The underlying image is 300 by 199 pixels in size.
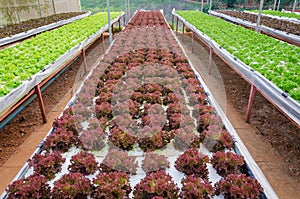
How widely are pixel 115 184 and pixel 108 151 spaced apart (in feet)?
2.92

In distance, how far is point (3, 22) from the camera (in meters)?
12.3

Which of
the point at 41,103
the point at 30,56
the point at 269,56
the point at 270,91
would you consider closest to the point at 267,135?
the point at 270,91

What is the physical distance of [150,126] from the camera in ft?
13.5

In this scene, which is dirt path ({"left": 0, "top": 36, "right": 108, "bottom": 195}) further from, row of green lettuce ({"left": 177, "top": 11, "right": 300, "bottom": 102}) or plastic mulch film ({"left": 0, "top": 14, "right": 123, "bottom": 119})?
row of green lettuce ({"left": 177, "top": 11, "right": 300, "bottom": 102})

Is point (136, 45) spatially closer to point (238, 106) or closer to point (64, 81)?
point (64, 81)

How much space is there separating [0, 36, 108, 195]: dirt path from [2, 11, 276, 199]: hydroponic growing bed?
1389 mm

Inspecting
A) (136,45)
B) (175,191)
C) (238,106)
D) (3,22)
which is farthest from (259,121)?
(3,22)

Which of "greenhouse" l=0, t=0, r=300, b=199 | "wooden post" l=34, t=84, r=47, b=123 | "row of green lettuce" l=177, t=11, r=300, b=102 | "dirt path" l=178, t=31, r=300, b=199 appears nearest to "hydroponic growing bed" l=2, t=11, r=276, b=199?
"greenhouse" l=0, t=0, r=300, b=199

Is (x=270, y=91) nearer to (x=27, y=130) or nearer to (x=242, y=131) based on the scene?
(x=242, y=131)

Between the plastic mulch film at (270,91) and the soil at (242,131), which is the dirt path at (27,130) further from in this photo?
the plastic mulch film at (270,91)

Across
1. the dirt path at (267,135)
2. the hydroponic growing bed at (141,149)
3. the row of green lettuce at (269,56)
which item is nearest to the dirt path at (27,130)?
the hydroponic growing bed at (141,149)

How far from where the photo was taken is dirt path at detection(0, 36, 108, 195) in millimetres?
4762

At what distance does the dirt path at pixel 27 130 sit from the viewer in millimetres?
4762

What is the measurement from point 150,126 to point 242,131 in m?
2.73
